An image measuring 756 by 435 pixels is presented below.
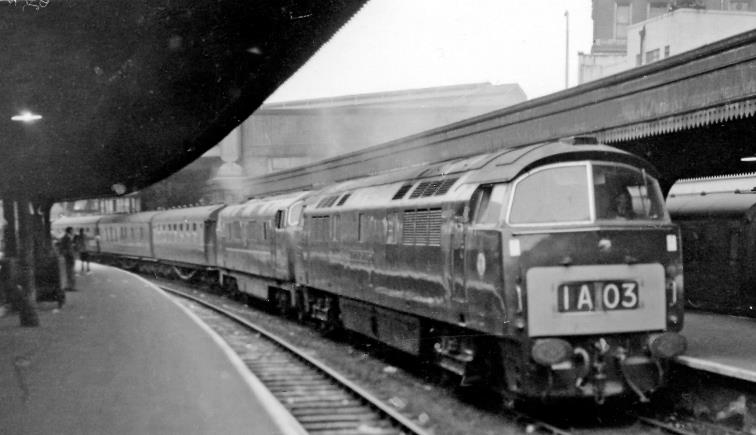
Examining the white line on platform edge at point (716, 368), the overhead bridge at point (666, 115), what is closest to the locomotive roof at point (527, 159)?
the overhead bridge at point (666, 115)

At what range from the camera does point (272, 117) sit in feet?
115

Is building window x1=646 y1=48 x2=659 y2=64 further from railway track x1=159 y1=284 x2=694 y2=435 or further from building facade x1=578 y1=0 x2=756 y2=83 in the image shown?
railway track x1=159 y1=284 x2=694 y2=435

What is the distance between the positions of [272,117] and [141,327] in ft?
68.3

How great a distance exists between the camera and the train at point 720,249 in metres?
13.5

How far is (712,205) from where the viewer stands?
14.7 m

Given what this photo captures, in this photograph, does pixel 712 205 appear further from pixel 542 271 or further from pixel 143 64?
pixel 143 64

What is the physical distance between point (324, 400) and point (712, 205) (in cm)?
799

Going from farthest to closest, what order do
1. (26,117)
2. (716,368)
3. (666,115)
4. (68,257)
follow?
(68,257)
(26,117)
(666,115)
(716,368)

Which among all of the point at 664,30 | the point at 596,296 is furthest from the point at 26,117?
the point at 664,30

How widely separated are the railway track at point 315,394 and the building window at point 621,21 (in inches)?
1282

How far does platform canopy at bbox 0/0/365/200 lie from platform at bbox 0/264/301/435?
11.1 feet

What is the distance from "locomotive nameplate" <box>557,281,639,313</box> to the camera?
8508 millimetres

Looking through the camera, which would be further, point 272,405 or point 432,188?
point 432,188

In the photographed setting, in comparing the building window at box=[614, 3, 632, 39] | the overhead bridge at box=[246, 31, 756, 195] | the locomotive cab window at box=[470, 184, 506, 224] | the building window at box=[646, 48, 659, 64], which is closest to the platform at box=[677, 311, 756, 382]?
the overhead bridge at box=[246, 31, 756, 195]
